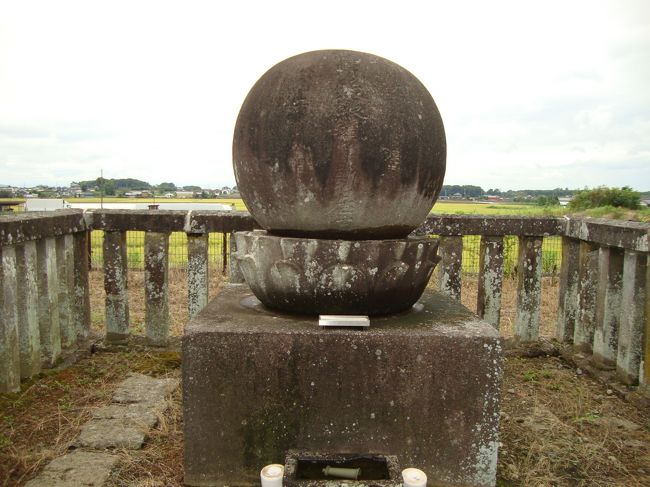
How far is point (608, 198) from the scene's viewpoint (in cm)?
2722

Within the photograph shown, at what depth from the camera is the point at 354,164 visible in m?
2.74

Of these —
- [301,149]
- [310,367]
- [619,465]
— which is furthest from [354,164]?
[619,465]

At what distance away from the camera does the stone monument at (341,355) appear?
273 cm

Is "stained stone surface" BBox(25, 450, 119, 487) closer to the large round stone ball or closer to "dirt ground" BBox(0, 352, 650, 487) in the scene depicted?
"dirt ground" BBox(0, 352, 650, 487)

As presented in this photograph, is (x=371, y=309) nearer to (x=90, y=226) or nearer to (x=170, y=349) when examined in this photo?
(x=170, y=349)

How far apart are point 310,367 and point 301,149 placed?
3.72 feet

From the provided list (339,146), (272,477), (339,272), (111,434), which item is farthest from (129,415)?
(339,146)

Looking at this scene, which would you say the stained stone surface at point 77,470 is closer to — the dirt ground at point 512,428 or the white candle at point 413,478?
the dirt ground at point 512,428

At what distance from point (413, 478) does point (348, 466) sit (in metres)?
0.39

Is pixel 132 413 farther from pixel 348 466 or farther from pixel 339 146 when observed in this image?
pixel 339 146

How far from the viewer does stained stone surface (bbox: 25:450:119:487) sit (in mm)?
2881

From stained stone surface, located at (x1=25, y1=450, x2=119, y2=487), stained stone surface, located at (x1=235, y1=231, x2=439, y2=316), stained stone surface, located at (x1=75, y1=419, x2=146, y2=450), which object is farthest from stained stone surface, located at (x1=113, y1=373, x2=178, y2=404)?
stained stone surface, located at (x1=235, y1=231, x2=439, y2=316)

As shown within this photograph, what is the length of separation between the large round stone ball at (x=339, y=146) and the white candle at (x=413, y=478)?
1.23 meters

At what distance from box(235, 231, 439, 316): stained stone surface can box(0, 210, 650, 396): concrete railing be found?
6.21 feet
